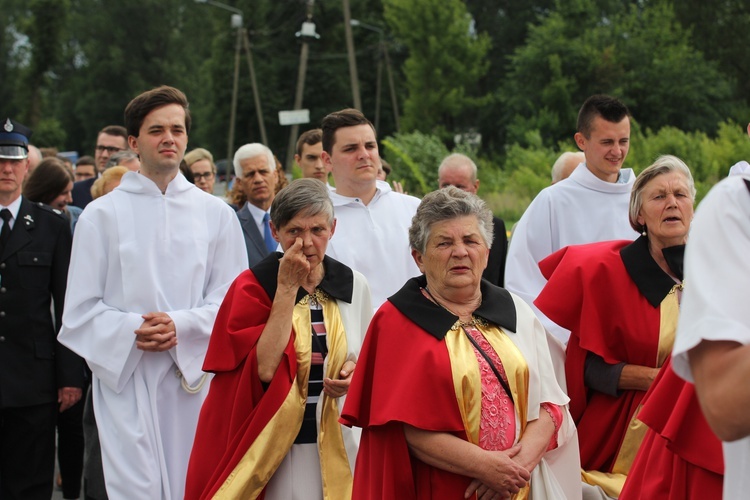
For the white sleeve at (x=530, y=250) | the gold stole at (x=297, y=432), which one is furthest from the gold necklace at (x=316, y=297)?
the white sleeve at (x=530, y=250)

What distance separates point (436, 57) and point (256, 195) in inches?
1660

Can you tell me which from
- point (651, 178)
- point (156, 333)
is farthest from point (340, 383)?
point (651, 178)

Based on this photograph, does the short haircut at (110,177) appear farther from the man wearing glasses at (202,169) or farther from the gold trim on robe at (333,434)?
the gold trim on robe at (333,434)

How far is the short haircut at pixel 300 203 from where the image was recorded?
4.63 m

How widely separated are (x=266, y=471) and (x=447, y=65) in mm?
45607

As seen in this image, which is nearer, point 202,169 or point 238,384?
point 238,384

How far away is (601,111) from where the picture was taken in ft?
20.3

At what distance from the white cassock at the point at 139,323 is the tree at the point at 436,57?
1674 inches

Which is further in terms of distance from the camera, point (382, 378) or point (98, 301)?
point (98, 301)

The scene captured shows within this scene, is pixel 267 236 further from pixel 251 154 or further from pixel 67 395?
pixel 67 395

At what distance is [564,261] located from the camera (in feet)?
16.4

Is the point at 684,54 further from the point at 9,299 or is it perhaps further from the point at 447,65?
the point at 9,299

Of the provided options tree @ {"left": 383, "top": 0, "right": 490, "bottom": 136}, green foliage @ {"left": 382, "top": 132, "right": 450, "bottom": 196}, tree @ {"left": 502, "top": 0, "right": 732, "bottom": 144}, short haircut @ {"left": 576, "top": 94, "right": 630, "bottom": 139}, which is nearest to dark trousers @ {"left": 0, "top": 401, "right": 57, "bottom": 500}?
short haircut @ {"left": 576, "top": 94, "right": 630, "bottom": 139}

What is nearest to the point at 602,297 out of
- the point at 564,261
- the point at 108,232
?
the point at 564,261
